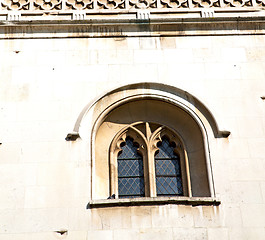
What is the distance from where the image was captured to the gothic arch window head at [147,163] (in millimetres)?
13133

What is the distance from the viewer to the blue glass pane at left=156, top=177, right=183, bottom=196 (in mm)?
13156

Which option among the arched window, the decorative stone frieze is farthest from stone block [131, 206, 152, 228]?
the decorative stone frieze

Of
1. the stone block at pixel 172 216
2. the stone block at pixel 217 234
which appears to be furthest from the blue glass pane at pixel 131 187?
the stone block at pixel 217 234

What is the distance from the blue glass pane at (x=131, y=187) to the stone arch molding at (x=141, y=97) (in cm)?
135

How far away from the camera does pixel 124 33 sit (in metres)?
14.7

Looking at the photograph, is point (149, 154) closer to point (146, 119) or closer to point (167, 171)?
point (167, 171)

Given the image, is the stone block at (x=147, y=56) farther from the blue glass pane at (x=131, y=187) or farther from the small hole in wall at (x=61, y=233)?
the small hole in wall at (x=61, y=233)

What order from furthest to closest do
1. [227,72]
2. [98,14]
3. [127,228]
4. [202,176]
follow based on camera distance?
[98,14] → [227,72] → [202,176] → [127,228]

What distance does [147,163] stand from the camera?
1334 centimetres

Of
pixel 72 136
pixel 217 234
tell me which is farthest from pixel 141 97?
pixel 217 234

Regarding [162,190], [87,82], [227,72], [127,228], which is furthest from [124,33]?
[127,228]

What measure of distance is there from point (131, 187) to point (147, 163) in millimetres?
664

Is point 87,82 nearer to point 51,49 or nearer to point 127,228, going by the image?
point 51,49

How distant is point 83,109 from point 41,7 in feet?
11.5
